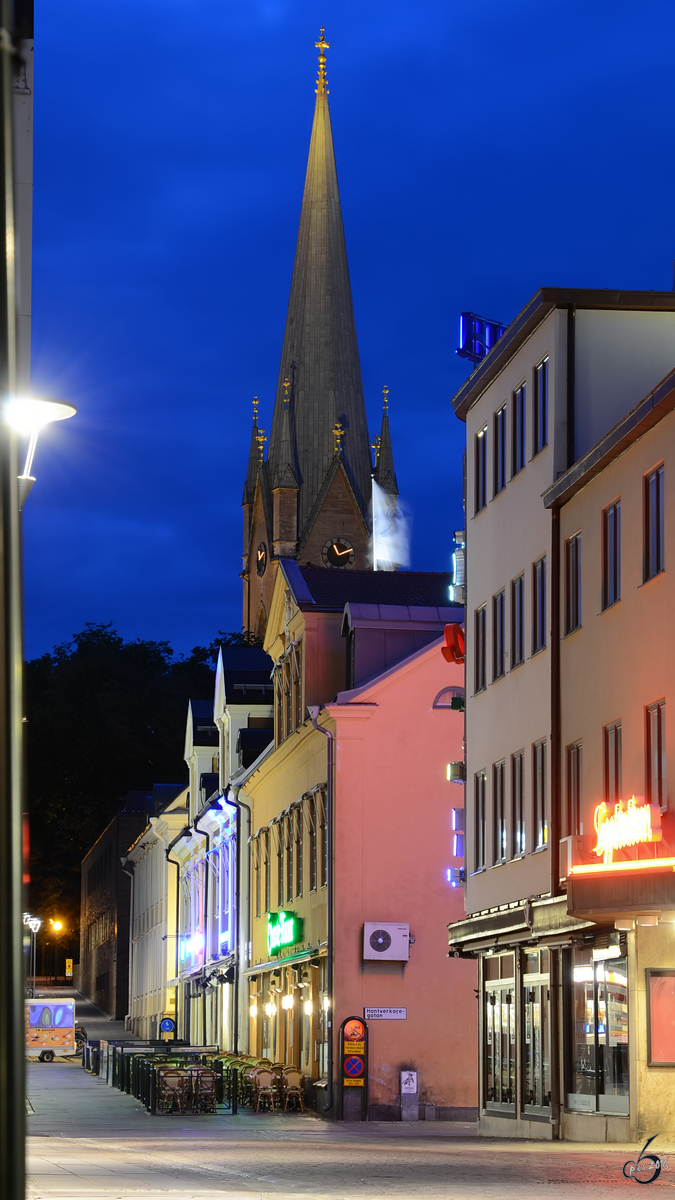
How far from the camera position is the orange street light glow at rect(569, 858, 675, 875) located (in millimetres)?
20839

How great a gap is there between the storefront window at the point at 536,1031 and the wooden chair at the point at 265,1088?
1029 cm

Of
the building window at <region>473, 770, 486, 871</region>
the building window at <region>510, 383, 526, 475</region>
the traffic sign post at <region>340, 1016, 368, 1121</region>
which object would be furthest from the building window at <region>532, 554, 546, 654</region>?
the traffic sign post at <region>340, 1016, 368, 1121</region>

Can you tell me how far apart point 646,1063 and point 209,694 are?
87498 millimetres

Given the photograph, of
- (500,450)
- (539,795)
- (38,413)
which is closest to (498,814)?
(539,795)

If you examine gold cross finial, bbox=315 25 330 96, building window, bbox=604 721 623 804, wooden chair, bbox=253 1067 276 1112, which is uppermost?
gold cross finial, bbox=315 25 330 96

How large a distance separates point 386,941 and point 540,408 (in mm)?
12995

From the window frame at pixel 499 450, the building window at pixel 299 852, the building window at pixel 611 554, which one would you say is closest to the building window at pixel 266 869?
the building window at pixel 299 852

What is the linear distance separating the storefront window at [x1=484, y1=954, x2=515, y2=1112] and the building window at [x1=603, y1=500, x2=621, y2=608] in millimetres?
7718

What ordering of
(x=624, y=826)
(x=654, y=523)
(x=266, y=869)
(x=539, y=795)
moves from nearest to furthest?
(x=624, y=826) < (x=654, y=523) < (x=539, y=795) < (x=266, y=869)

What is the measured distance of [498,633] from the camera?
3159 centimetres

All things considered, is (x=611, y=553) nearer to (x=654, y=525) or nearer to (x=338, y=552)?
(x=654, y=525)

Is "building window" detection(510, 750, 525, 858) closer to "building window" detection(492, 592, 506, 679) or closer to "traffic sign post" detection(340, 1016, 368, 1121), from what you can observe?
"building window" detection(492, 592, 506, 679)

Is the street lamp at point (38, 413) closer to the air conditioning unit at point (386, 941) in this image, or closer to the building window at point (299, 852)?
the air conditioning unit at point (386, 941)

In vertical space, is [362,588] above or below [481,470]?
below
